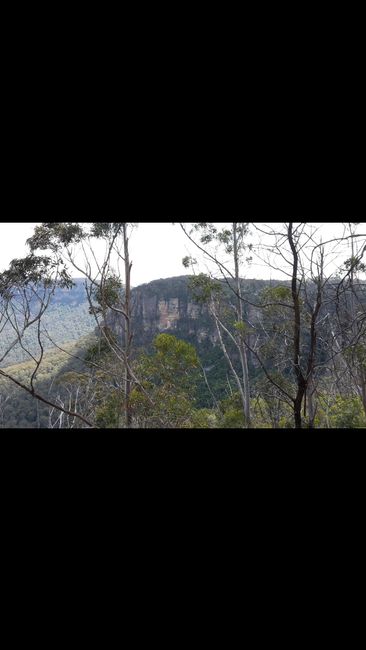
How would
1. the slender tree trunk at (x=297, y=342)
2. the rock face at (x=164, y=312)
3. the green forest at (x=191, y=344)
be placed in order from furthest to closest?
the rock face at (x=164, y=312), the green forest at (x=191, y=344), the slender tree trunk at (x=297, y=342)

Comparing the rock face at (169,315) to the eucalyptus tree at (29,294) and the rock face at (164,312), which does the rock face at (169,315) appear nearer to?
the rock face at (164,312)

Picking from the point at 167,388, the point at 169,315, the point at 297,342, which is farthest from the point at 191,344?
the point at 169,315

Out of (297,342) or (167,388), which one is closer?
(297,342)

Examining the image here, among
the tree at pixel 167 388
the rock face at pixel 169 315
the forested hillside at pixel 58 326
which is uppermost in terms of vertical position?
the rock face at pixel 169 315

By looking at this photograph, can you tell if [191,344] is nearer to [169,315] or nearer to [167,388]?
[167,388]

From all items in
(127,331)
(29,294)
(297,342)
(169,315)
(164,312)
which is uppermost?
(164,312)

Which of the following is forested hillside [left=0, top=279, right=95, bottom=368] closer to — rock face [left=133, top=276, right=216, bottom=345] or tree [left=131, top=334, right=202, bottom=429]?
tree [left=131, top=334, right=202, bottom=429]

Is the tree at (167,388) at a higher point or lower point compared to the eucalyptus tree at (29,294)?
lower

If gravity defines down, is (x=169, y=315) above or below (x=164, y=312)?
below

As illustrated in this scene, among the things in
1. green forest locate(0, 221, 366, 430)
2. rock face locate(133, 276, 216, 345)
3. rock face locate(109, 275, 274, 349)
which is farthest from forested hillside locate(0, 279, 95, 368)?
rock face locate(133, 276, 216, 345)

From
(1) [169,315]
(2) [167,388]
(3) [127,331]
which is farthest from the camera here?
(1) [169,315]

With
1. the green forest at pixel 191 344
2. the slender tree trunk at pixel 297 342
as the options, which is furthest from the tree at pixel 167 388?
the slender tree trunk at pixel 297 342
